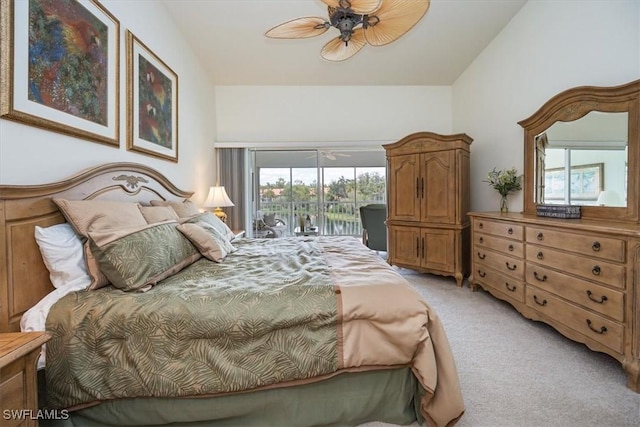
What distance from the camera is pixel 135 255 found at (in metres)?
1.36

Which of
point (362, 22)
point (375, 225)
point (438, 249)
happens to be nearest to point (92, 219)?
point (362, 22)

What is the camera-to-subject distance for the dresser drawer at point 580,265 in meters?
1.62

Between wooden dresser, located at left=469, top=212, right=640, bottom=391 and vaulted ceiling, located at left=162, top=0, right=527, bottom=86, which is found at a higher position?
vaulted ceiling, located at left=162, top=0, right=527, bottom=86

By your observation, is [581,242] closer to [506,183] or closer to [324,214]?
[506,183]

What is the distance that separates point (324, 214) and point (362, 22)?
3.31 m

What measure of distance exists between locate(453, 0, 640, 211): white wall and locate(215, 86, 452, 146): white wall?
0.47 m

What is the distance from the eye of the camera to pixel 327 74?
4121 millimetres

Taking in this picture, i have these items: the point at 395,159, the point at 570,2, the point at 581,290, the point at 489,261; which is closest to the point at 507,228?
the point at 489,261

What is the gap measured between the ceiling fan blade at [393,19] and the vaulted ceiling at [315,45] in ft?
3.72

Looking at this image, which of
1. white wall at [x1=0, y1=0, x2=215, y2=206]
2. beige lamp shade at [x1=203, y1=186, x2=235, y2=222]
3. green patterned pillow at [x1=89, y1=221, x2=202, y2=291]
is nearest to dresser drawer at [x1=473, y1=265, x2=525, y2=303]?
green patterned pillow at [x1=89, y1=221, x2=202, y2=291]

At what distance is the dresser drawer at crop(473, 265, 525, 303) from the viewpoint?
2434 millimetres

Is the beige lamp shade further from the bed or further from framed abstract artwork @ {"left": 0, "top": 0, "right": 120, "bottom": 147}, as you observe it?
the bed

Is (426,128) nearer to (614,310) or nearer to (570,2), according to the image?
(570,2)

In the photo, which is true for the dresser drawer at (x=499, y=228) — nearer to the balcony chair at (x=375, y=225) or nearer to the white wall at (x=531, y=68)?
the white wall at (x=531, y=68)
